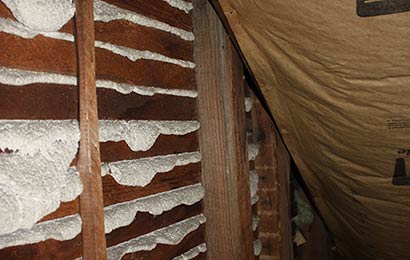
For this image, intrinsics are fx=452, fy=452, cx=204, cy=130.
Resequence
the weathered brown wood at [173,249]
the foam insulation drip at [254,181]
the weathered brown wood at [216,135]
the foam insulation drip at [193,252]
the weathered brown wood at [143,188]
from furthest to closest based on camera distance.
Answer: the foam insulation drip at [254,181]
the weathered brown wood at [216,135]
the foam insulation drip at [193,252]
the weathered brown wood at [173,249]
the weathered brown wood at [143,188]

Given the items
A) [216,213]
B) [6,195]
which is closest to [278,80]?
[216,213]

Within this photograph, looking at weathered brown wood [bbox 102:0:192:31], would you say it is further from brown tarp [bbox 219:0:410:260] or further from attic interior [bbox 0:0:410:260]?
brown tarp [bbox 219:0:410:260]

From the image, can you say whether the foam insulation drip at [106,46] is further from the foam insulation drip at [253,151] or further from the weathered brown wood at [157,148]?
the foam insulation drip at [253,151]

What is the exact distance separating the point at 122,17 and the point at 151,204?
1.52 feet

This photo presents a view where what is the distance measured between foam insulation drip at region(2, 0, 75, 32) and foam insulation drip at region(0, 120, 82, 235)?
18cm

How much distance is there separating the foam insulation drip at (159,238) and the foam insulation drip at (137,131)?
22 cm

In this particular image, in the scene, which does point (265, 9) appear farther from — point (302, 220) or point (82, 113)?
point (302, 220)

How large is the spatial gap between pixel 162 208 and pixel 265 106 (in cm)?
72

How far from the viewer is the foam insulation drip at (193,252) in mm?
1275

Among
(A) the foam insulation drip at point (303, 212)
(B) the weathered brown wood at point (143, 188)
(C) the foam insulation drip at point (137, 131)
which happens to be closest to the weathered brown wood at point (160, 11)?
(C) the foam insulation drip at point (137, 131)

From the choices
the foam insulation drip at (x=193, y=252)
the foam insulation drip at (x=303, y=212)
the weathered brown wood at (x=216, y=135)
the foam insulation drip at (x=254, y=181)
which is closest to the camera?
the foam insulation drip at (x=193, y=252)

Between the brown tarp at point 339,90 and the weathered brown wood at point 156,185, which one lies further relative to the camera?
the brown tarp at point 339,90

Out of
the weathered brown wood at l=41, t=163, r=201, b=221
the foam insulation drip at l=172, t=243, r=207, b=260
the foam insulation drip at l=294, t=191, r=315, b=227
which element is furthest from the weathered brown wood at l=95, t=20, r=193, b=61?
the foam insulation drip at l=294, t=191, r=315, b=227

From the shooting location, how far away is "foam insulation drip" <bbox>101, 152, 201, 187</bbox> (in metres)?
1.02
